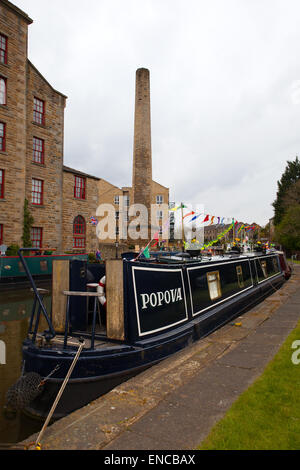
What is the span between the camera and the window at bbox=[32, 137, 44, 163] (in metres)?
21.1

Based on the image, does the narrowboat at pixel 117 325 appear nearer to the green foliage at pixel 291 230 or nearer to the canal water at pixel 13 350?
the canal water at pixel 13 350

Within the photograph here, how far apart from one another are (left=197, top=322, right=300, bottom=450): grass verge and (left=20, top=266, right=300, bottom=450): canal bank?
12 centimetres

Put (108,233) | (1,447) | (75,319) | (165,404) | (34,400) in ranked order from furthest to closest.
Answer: (108,233)
(75,319)
(34,400)
(165,404)
(1,447)

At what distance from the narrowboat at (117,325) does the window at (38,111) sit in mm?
19251

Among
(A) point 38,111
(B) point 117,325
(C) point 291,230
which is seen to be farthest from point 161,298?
(C) point 291,230

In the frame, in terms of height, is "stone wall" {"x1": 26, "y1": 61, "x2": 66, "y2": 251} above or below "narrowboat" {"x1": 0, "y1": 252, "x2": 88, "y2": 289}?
above

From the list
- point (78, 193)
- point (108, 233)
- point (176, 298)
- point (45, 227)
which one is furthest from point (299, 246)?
point (176, 298)

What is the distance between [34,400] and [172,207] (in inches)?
229

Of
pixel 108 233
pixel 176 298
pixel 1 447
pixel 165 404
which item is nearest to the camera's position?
pixel 1 447

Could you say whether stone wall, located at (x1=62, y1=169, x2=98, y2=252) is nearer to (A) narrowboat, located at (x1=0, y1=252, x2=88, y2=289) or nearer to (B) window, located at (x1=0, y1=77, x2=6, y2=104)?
(B) window, located at (x1=0, y1=77, x2=6, y2=104)

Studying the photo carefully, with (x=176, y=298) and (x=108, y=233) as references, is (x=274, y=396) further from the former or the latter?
(x=108, y=233)

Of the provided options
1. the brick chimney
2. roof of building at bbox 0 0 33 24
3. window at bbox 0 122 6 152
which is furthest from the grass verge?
the brick chimney
